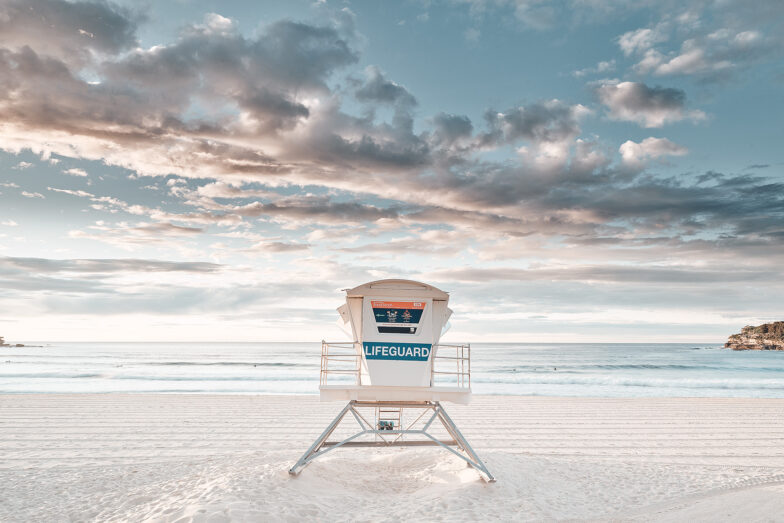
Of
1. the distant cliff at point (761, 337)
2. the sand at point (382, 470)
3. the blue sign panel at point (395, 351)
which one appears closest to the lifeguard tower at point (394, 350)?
the blue sign panel at point (395, 351)

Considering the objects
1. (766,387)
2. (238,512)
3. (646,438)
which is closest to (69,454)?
(238,512)

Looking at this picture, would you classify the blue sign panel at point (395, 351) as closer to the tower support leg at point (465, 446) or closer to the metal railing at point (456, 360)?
the metal railing at point (456, 360)

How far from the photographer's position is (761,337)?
9838 cm

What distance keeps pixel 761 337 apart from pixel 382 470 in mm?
116812

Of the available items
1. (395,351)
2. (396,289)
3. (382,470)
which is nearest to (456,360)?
(395,351)

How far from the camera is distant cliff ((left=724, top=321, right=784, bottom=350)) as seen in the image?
3730 inches

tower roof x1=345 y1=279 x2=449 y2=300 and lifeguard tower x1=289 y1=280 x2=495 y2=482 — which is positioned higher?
tower roof x1=345 y1=279 x2=449 y2=300

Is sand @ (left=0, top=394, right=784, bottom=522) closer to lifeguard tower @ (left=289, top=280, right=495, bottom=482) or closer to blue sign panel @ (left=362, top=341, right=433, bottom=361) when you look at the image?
lifeguard tower @ (left=289, top=280, right=495, bottom=482)

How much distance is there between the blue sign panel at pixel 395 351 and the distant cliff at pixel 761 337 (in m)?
113

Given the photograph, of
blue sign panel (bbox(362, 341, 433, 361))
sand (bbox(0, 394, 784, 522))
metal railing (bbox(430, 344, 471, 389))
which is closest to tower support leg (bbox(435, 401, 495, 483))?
sand (bbox(0, 394, 784, 522))

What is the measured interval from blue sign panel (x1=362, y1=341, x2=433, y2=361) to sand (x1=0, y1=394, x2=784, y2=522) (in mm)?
2040

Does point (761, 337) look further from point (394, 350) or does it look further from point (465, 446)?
point (394, 350)

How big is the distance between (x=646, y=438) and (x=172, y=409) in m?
15.2

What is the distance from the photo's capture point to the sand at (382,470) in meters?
6.82
